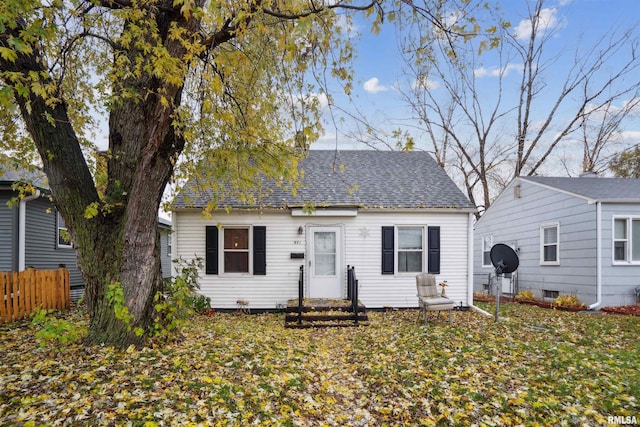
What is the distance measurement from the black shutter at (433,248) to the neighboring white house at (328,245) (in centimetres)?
3

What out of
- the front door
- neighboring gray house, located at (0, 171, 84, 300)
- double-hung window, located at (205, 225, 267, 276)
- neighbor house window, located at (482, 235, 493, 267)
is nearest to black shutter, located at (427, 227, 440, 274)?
Result: the front door

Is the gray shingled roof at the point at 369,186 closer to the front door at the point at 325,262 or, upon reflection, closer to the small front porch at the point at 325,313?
the front door at the point at 325,262

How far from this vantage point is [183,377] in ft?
13.1

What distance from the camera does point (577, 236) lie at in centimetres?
1030

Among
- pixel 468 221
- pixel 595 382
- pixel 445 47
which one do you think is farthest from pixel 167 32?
pixel 468 221

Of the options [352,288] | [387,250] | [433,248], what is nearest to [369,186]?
[387,250]

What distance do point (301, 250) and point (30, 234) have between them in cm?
835

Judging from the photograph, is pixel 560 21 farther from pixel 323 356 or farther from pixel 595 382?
pixel 323 356

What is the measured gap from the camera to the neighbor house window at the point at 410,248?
31.3ft

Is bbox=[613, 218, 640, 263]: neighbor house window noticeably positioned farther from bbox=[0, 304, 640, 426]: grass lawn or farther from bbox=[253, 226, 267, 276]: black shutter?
bbox=[253, 226, 267, 276]: black shutter

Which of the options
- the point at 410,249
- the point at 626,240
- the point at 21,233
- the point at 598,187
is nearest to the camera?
the point at 410,249

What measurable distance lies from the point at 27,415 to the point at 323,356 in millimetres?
3576

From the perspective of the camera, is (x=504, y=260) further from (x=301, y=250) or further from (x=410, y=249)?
(x=301, y=250)

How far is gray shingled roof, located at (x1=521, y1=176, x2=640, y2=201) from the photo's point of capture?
9.84 metres
